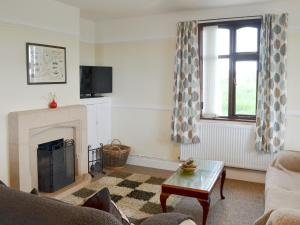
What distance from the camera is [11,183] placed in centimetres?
342

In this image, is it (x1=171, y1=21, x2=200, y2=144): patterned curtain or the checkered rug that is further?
(x1=171, y1=21, x2=200, y2=144): patterned curtain

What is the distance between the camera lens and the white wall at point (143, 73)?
4762 mm

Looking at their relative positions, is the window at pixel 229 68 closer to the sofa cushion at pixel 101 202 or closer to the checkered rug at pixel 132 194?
the checkered rug at pixel 132 194

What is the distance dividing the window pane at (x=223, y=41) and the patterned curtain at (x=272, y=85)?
542 millimetres

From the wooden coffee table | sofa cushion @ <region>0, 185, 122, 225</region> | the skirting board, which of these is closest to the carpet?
the skirting board

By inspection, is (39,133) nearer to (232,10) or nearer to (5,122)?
(5,122)

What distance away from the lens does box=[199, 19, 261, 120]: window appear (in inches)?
168

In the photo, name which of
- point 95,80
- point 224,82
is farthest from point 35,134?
point 224,82

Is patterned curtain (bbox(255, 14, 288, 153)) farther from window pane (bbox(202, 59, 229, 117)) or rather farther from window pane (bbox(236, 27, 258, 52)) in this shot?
window pane (bbox(202, 59, 229, 117))

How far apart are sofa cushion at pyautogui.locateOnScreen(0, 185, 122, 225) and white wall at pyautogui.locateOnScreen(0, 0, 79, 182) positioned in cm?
214

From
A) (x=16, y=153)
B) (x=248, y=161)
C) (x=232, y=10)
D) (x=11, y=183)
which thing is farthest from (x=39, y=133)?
(x=232, y=10)

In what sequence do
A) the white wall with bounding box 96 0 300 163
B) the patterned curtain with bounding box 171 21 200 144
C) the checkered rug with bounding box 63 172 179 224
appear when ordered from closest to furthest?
the checkered rug with bounding box 63 172 179 224
the patterned curtain with bounding box 171 21 200 144
the white wall with bounding box 96 0 300 163

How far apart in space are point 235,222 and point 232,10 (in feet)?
9.50

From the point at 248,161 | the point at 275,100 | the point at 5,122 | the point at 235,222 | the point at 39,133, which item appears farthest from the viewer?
the point at 248,161
